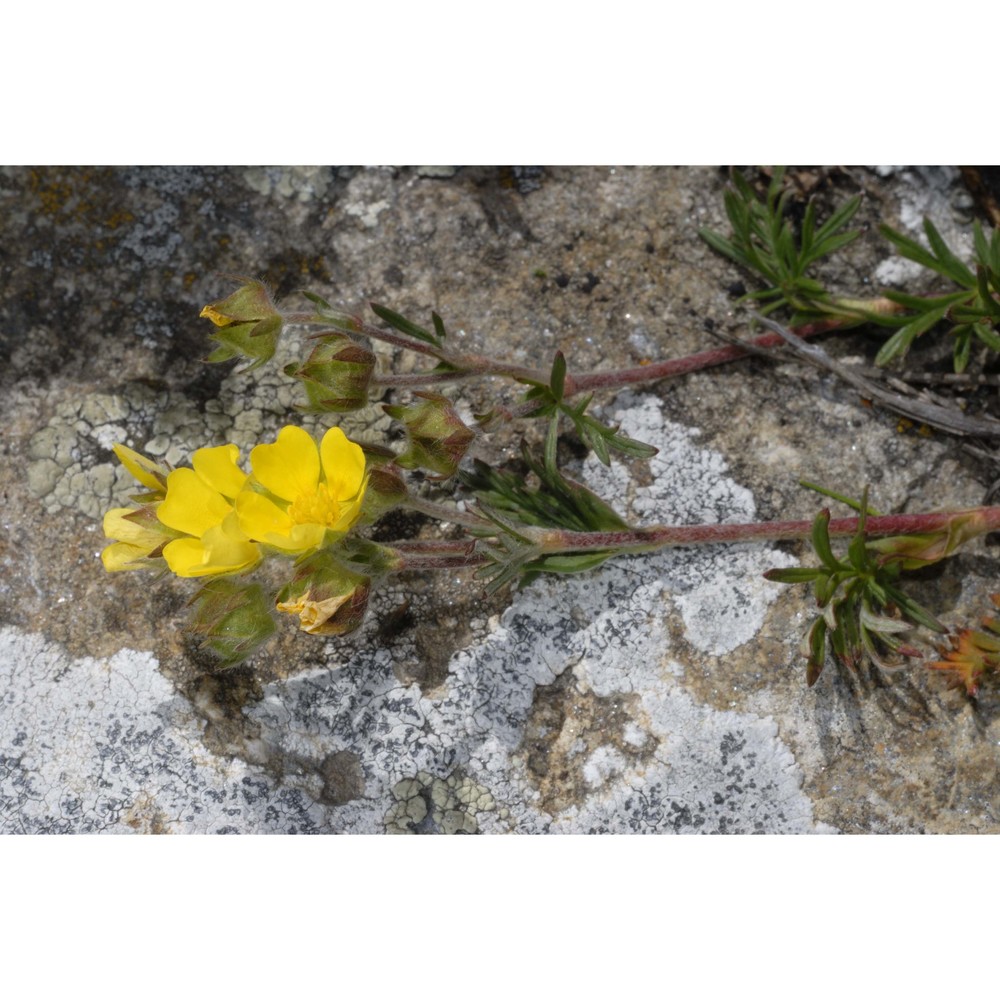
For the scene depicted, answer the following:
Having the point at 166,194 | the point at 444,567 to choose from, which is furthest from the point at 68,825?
the point at 166,194

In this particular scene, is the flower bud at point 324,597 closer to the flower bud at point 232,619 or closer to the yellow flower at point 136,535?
the flower bud at point 232,619

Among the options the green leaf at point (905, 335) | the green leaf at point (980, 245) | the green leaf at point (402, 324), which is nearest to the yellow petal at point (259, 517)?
the green leaf at point (402, 324)

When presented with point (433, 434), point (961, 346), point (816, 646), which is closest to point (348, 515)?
point (433, 434)

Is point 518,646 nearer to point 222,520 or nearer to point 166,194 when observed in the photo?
point 222,520

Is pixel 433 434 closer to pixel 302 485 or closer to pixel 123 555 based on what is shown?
pixel 302 485

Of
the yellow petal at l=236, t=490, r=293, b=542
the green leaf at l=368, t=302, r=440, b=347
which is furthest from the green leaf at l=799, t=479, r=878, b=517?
the yellow petal at l=236, t=490, r=293, b=542

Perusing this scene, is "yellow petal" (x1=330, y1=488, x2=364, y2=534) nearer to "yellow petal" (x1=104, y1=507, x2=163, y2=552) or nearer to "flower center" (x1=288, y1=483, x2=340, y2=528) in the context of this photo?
"flower center" (x1=288, y1=483, x2=340, y2=528)
